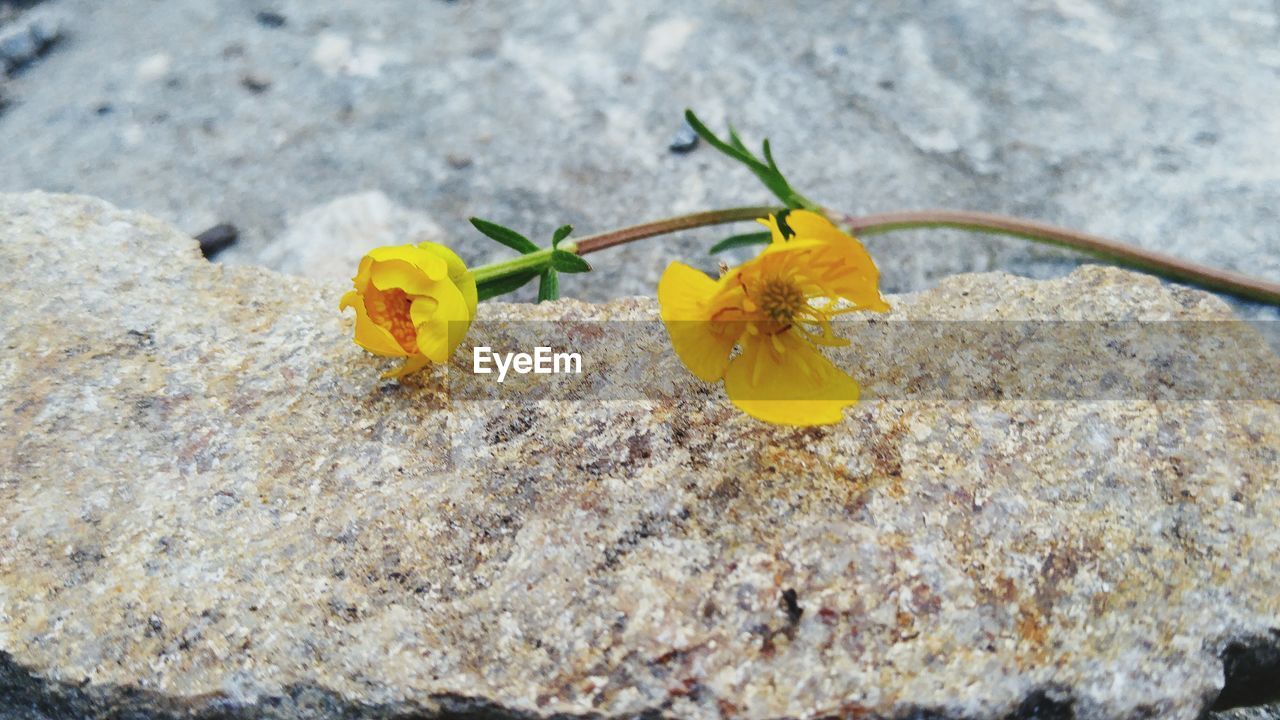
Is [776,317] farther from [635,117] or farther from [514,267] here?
[635,117]

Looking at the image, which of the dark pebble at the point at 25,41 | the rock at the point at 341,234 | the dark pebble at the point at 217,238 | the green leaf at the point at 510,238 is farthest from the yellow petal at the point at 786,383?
the dark pebble at the point at 25,41

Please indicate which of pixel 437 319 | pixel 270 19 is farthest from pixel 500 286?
pixel 270 19

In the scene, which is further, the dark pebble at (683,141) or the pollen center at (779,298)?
the dark pebble at (683,141)

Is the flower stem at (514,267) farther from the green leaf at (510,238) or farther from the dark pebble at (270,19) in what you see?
the dark pebble at (270,19)

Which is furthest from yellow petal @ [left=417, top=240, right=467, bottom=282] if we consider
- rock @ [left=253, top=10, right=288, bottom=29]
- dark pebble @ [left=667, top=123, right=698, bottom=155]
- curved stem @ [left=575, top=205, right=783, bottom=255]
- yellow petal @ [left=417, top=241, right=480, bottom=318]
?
rock @ [left=253, top=10, right=288, bottom=29]

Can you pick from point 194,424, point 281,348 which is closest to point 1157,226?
point 281,348

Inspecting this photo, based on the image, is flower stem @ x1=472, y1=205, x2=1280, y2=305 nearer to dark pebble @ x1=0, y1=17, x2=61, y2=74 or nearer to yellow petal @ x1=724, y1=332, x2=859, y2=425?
yellow petal @ x1=724, y1=332, x2=859, y2=425

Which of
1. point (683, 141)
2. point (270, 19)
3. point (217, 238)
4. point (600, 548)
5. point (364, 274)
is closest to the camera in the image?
point (600, 548)
